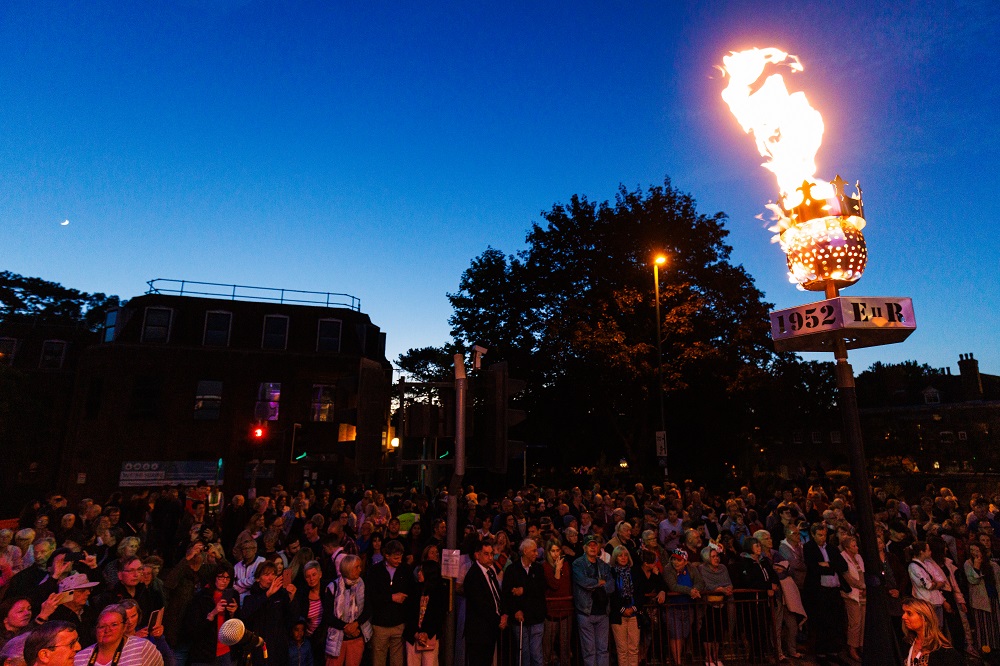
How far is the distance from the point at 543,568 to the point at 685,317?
→ 16.8 meters

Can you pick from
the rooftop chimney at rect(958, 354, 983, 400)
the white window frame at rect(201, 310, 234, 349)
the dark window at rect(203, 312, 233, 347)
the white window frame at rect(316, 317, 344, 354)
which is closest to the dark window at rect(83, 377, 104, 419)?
the white window frame at rect(201, 310, 234, 349)

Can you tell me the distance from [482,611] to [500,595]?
1.12 feet

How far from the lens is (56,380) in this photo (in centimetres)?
2995

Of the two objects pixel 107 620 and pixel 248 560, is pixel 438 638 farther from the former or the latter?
pixel 107 620

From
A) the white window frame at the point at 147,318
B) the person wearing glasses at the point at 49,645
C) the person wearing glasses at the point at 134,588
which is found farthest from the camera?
the white window frame at the point at 147,318

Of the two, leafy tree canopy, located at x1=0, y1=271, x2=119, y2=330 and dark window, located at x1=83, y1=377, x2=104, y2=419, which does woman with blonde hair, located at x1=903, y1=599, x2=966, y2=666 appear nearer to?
dark window, located at x1=83, y1=377, x2=104, y2=419

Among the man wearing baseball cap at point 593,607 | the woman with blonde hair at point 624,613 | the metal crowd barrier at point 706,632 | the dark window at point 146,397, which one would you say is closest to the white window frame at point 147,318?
the dark window at point 146,397

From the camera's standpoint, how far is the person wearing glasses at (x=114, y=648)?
3.80 meters

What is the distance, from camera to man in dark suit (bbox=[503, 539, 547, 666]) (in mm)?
6723

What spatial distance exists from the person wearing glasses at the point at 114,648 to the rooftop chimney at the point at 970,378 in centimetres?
6737

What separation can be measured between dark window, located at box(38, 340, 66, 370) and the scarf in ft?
109

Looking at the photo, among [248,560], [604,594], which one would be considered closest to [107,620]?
[248,560]

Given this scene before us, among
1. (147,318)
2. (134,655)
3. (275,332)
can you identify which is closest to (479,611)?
(134,655)

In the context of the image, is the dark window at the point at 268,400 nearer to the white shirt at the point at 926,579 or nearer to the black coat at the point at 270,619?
the black coat at the point at 270,619
